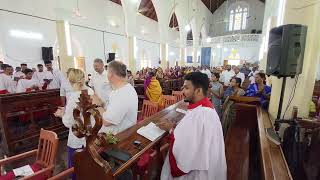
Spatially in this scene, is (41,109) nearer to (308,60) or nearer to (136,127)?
(136,127)

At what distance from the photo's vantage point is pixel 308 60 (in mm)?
2875

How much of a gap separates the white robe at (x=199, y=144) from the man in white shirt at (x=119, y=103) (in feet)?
2.11

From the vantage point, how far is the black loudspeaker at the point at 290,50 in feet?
8.54

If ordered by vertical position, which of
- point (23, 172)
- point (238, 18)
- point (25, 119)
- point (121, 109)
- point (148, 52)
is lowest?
point (25, 119)

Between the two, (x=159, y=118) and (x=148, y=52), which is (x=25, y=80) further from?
(x=148, y=52)

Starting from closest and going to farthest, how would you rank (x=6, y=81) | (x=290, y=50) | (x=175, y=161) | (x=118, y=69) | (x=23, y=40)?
(x=175, y=161) → (x=118, y=69) → (x=290, y=50) → (x=6, y=81) → (x=23, y=40)

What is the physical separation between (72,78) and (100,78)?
1.81 meters

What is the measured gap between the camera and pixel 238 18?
27500 millimetres

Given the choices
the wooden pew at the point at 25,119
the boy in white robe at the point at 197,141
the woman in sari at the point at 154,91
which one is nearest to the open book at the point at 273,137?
the boy in white robe at the point at 197,141

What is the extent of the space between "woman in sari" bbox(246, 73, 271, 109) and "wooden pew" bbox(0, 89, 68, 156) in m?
4.73

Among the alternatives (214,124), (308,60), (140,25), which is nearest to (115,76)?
(214,124)

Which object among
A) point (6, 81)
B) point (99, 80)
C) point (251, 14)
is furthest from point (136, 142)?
point (251, 14)

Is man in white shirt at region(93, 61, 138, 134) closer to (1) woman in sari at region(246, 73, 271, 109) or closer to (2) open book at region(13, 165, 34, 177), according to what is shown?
(2) open book at region(13, 165, 34, 177)

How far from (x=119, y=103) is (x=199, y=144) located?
897 millimetres
